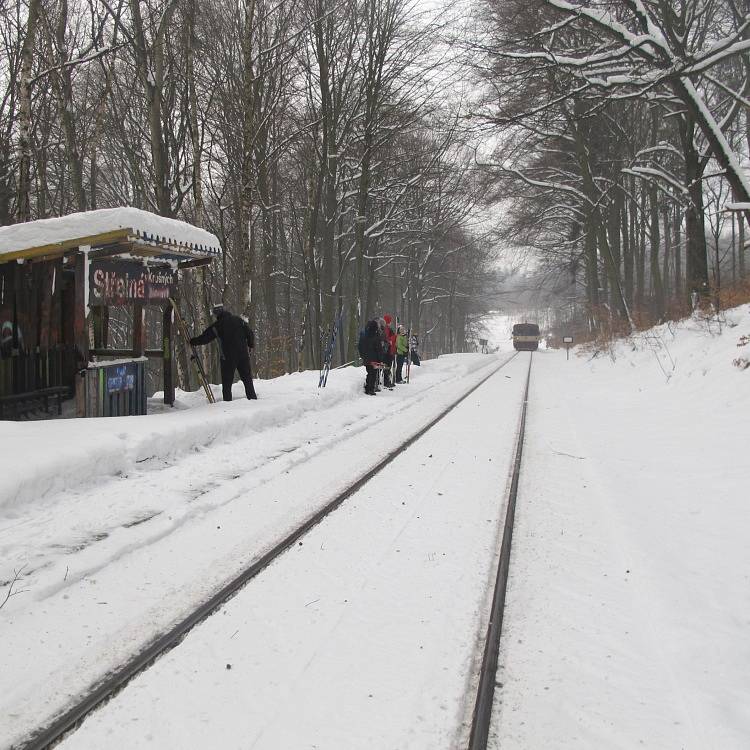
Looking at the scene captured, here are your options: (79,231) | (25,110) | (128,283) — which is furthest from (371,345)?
(25,110)

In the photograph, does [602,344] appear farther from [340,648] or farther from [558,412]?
[340,648]

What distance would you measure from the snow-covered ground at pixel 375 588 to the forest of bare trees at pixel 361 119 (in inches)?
301

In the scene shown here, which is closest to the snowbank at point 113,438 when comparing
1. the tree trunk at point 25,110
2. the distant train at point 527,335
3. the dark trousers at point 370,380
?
the dark trousers at point 370,380

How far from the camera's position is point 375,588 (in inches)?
142

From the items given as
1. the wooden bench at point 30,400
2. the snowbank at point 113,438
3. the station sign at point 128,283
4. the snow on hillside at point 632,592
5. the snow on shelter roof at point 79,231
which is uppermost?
the snow on shelter roof at point 79,231

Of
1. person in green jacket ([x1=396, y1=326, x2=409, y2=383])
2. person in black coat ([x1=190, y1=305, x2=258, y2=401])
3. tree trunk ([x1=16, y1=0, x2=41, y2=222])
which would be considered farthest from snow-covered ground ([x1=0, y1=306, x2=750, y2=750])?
person in green jacket ([x1=396, y1=326, x2=409, y2=383])

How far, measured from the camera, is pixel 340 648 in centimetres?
296

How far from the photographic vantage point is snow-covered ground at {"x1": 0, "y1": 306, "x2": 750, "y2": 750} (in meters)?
2.51

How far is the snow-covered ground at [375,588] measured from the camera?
98.9 inches

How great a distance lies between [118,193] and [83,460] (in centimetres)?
2252

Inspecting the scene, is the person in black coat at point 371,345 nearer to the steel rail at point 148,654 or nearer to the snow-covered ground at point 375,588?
the snow-covered ground at point 375,588

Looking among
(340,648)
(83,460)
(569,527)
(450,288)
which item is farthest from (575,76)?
(450,288)

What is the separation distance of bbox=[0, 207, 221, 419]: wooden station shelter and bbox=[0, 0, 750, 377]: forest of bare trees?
3.53 metres

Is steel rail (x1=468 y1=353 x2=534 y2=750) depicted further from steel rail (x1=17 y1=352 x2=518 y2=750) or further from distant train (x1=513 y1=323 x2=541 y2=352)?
distant train (x1=513 y1=323 x2=541 y2=352)
